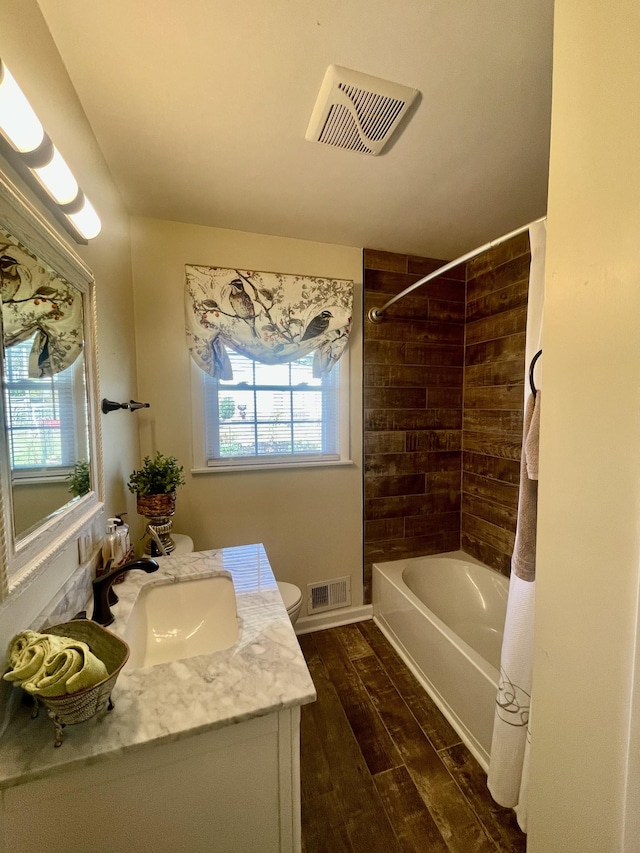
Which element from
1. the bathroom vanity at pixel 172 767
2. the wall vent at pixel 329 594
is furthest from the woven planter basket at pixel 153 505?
the wall vent at pixel 329 594

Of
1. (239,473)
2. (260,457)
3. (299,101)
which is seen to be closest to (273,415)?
(260,457)

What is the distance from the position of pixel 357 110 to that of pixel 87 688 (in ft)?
5.58

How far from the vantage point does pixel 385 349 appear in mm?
2166

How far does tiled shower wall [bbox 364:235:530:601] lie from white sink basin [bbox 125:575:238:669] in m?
1.26

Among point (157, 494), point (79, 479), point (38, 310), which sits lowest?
point (157, 494)

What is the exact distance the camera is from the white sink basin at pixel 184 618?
41.0 inches

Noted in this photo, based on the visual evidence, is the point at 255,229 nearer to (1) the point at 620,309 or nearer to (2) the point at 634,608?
(1) the point at 620,309

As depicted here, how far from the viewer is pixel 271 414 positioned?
6.68ft

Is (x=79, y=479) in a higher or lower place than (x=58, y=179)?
lower

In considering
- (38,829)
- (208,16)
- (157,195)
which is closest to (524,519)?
(38,829)

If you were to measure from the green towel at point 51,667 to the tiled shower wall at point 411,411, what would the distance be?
69.4 inches

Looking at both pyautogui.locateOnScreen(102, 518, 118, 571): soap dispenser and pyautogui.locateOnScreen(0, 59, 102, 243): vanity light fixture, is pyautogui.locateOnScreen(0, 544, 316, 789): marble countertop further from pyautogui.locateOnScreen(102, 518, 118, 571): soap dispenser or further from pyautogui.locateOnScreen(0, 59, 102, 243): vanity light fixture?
pyautogui.locateOnScreen(0, 59, 102, 243): vanity light fixture

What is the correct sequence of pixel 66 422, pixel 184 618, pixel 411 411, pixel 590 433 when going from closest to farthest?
pixel 590 433 < pixel 66 422 < pixel 184 618 < pixel 411 411

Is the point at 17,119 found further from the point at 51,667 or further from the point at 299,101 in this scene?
the point at 51,667
